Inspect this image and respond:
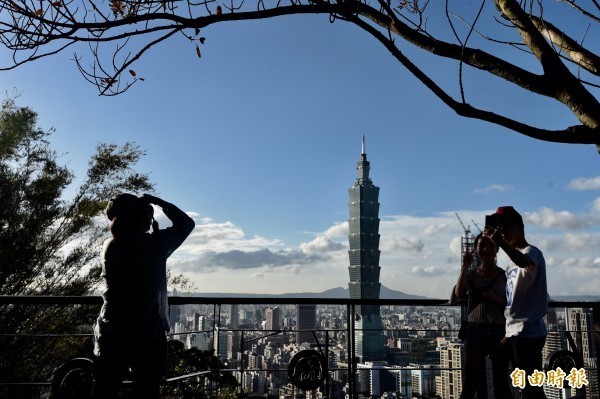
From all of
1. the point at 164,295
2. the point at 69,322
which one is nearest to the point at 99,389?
the point at 164,295

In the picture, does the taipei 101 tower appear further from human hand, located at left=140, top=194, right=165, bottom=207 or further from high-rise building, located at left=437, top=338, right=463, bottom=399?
human hand, located at left=140, top=194, right=165, bottom=207

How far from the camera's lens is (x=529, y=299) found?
2713 millimetres

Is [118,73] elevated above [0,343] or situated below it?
above

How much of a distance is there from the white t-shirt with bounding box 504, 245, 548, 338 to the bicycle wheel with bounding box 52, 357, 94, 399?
2331 mm

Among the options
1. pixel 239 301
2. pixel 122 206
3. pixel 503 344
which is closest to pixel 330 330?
pixel 239 301

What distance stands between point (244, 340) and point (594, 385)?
9.50ft

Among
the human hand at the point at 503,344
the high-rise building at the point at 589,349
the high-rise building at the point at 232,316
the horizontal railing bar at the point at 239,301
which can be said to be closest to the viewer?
the human hand at the point at 503,344

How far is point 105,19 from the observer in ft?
10.2

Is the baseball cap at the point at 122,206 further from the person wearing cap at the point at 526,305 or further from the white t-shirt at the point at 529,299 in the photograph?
the white t-shirt at the point at 529,299

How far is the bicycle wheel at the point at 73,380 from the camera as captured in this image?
2994mm

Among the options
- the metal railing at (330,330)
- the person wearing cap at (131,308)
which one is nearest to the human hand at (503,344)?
the metal railing at (330,330)

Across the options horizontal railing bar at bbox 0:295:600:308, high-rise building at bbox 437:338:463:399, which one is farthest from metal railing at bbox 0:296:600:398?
high-rise building at bbox 437:338:463:399

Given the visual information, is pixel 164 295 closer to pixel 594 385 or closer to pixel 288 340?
pixel 288 340

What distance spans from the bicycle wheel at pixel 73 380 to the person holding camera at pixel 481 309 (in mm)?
2206
